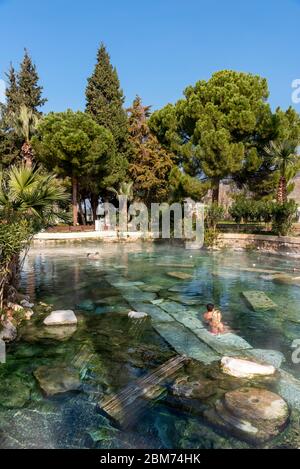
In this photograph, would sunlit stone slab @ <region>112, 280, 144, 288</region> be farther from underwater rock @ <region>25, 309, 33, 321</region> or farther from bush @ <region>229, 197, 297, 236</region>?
bush @ <region>229, 197, 297, 236</region>

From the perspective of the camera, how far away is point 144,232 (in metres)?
28.5

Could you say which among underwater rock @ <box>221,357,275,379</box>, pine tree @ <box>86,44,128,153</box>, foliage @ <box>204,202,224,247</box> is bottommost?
underwater rock @ <box>221,357,275,379</box>

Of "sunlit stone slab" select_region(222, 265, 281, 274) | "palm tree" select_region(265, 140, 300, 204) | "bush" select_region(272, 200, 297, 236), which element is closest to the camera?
"sunlit stone slab" select_region(222, 265, 281, 274)

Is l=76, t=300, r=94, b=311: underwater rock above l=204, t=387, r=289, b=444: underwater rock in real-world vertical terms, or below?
above

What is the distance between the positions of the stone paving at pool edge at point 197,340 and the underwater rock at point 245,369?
25cm

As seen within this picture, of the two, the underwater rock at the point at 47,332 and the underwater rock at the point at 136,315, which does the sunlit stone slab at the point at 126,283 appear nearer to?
the underwater rock at the point at 136,315

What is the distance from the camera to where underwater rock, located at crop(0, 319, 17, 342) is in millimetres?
7311

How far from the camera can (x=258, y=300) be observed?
10508 mm

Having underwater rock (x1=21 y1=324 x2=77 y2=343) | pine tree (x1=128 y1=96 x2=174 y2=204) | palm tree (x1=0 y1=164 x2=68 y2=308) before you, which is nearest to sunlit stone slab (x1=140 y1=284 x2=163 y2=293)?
underwater rock (x1=21 y1=324 x2=77 y2=343)

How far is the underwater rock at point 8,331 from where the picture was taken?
7.31 m

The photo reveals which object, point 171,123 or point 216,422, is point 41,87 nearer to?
point 171,123

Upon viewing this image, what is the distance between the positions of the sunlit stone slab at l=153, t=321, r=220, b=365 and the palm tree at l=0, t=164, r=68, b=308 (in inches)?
142

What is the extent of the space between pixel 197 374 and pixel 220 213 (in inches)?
696
